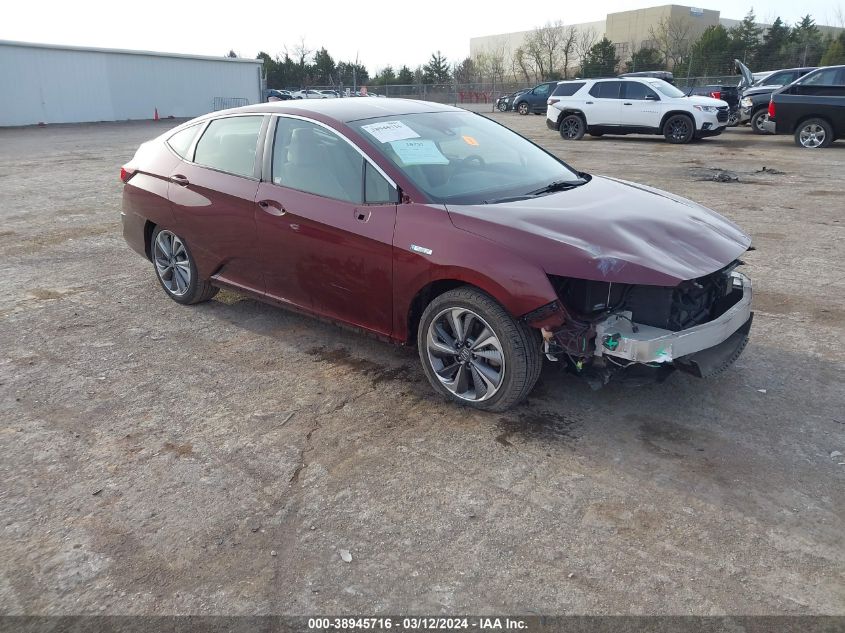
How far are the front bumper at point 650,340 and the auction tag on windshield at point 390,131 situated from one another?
1.85 metres

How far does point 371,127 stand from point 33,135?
85.1 ft

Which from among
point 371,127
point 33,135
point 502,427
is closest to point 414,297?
point 502,427

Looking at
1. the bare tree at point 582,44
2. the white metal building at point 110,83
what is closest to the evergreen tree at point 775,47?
the bare tree at point 582,44

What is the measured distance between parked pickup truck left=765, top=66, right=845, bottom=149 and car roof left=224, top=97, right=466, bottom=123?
13458 mm

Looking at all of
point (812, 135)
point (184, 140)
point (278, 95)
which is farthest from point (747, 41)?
point (184, 140)

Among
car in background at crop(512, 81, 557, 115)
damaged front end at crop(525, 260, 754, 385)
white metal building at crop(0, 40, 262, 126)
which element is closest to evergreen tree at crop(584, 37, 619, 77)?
car in background at crop(512, 81, 557, 115)

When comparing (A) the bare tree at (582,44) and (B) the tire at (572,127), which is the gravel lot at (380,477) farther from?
(A) the bare tree at (582,44)

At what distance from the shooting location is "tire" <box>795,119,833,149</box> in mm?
15805

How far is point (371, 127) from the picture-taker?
4.52 meters

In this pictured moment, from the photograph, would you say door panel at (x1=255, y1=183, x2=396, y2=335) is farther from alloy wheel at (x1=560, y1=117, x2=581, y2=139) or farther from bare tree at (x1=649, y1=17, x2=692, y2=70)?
bare tree at (x1=649, y1=17, x2=692, y2=70)

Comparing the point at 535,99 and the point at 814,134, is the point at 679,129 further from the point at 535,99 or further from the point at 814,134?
the point at 535,99

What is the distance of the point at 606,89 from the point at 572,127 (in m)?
1.41

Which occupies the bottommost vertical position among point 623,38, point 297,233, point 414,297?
point 414,297

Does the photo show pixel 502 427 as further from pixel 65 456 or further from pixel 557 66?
pixel 557 66
